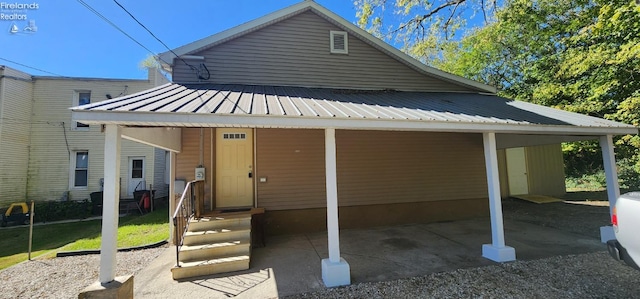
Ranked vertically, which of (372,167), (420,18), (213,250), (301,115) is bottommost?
(213,250)

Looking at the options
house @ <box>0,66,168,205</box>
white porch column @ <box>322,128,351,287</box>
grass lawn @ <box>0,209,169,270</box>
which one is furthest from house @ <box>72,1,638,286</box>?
house @ <box>0,66,168,205</box>

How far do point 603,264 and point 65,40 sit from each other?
1545cm

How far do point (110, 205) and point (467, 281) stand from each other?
4.63 metres

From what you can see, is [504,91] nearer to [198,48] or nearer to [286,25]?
[286,25]

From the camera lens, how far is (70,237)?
7520 millimetres

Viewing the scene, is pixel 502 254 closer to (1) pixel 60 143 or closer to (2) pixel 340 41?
(2) pixel 340 41

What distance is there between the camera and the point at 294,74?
23.4ft

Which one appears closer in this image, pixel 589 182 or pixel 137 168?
pixel 137 168

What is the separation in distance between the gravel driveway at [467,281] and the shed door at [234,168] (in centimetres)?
185

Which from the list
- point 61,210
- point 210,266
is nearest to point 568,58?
point 210,266

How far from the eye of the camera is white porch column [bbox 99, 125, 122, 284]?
3150 mm

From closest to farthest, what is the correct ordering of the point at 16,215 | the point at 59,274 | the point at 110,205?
the point at 110,205
the point at 59,274
the point at 16,215

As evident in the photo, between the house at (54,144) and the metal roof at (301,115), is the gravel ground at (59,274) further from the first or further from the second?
the house at (54,144)

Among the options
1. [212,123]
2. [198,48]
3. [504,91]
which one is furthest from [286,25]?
[504,91]
